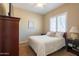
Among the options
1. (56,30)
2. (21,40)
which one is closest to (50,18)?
(56,30)

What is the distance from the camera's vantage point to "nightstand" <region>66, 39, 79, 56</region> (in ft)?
6.22

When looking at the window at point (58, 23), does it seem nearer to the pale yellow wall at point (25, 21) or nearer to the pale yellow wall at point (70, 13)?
the pale yellow wall at point (70, 13)

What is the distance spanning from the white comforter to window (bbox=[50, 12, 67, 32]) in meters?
0.19

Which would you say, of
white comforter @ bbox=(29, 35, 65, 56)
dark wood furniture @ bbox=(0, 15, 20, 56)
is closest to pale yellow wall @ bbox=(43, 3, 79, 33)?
white comforter @ bbox=(29, 35, 65, 56)

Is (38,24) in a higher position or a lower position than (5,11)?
lower

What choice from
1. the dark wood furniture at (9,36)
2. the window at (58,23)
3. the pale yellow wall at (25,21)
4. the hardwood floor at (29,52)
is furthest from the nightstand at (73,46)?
the dark wood furniture at (9,36)

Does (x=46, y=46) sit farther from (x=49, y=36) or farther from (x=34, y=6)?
(x=34, y=6)

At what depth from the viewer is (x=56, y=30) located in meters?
2.03

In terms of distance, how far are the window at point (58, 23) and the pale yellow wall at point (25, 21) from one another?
0.82 feet

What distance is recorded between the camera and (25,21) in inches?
77.1

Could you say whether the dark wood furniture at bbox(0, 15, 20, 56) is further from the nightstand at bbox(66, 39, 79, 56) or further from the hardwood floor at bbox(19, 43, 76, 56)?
the nightstand at bbox(66, 39, 79, 56)

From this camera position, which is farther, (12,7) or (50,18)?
(50,18)

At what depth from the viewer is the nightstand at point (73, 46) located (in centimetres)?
189

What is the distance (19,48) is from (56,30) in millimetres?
799
